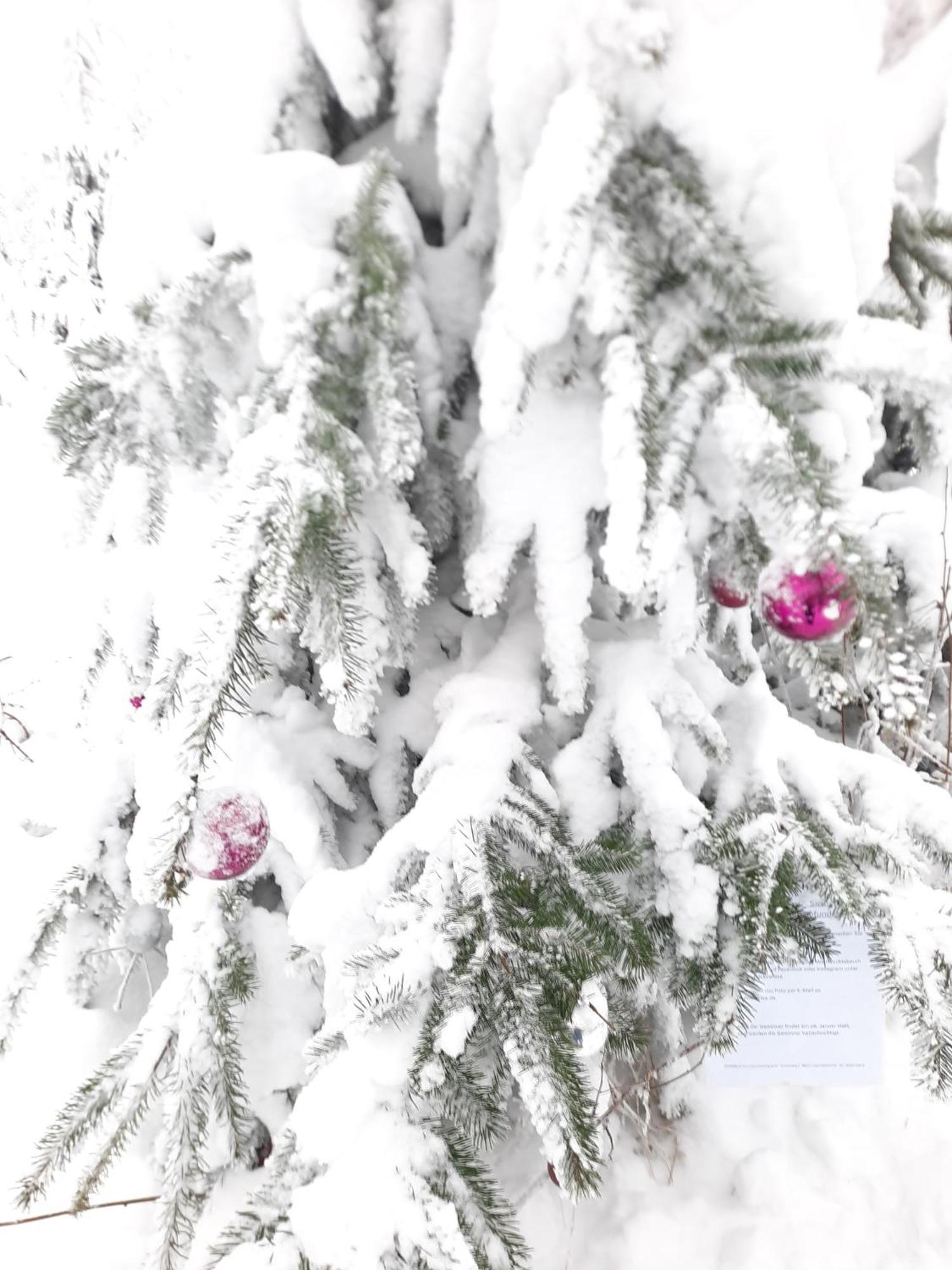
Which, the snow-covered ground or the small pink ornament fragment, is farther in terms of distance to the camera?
the snow-covered ground

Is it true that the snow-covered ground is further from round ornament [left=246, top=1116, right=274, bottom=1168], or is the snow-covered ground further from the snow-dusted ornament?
the snow-dusted ornament

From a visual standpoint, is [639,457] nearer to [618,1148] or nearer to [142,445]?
[142,445]

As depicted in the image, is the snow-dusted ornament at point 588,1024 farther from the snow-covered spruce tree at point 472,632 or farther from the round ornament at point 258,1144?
the round ornament at point 258,1144

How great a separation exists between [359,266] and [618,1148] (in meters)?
1.76

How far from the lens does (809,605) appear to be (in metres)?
0.70

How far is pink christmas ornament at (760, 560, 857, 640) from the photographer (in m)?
0.68

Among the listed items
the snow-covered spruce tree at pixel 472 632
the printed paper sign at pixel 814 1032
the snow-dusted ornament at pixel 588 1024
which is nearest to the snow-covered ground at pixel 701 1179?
the snow-covered spruce tree at pixel 472 632

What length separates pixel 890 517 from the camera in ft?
4.19

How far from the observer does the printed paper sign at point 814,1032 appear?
115cm

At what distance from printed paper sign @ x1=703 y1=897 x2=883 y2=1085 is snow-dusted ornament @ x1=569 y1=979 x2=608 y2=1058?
13.9 inches

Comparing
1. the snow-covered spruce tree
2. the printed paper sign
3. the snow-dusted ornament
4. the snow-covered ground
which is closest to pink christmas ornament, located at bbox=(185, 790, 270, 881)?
the snow-covered spruce tree

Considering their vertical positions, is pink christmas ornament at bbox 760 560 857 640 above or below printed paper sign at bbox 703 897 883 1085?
above

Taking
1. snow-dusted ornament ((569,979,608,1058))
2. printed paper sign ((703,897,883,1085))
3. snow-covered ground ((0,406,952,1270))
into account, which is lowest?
snow-covered ground ((0,406,952,1270))

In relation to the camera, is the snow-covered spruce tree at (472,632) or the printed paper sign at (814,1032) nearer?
the snow-covered spruce tree at (472,632)
